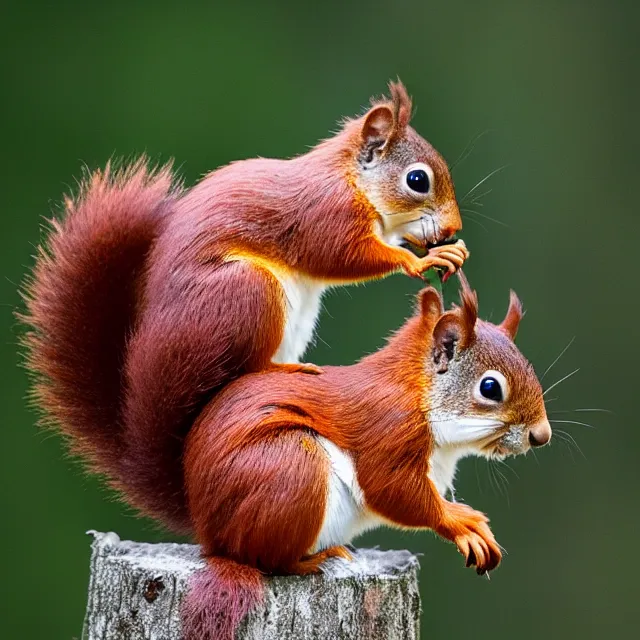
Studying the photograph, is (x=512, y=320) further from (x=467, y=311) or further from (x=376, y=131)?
(x=376, y=131)

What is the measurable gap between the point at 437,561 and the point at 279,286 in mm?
2055

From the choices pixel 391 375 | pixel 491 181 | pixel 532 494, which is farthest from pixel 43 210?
pixel 391 375

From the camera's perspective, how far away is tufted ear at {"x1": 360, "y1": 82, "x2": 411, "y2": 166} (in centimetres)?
189

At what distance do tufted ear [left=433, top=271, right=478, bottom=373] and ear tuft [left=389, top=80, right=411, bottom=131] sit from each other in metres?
0.30

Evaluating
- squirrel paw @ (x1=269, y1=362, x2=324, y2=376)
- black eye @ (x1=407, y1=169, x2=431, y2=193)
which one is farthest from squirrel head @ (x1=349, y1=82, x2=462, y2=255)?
squirrel paw @ (x1=269, y1=362, x2=324, y2=376)

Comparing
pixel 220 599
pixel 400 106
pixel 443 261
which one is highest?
pixel 400 106

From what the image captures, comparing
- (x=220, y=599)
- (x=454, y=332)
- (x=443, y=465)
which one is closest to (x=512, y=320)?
(x=454, y=332)

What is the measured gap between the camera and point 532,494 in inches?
146

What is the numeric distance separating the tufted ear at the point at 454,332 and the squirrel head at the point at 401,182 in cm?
13

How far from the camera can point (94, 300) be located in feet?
6.28

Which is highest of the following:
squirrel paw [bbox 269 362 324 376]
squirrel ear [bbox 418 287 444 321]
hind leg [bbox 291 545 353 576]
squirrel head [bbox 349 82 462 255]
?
squirrel head [bbox 349 82 462 255]

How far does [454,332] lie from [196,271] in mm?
433

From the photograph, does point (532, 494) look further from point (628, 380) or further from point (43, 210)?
point (43, 210)

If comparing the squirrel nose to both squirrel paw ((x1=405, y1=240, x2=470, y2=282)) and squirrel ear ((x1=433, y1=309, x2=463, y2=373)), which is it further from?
squirrel paw ((x1=405, y1=240, x2=470, y2=282))
